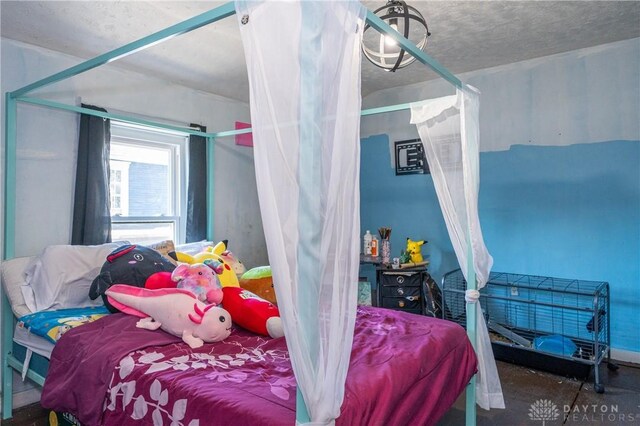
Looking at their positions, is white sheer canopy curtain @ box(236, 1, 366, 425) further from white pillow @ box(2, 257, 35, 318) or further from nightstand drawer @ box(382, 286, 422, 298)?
nightstand drawer @ box(382, 286, 422, 298)

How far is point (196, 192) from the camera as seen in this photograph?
141 inches

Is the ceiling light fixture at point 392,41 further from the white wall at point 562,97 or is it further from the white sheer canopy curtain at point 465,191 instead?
the white wall at point 562,97

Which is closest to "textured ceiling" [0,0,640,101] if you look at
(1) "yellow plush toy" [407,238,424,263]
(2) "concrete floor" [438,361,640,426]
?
(1) "yellow plush toy" [407,238,424,263]

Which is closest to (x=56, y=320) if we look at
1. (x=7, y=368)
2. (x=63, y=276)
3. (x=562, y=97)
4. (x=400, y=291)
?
(x=63, y=276)

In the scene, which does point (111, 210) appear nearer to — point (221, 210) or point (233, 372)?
point (221, 210)

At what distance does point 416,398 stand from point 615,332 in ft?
8.09

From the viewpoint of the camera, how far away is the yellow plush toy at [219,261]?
2543 mm

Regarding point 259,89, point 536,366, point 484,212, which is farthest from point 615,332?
point 259,89

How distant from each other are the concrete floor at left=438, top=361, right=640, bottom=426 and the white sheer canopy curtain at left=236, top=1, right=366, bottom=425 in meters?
1.59

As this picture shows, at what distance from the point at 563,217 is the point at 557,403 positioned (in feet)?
4.97

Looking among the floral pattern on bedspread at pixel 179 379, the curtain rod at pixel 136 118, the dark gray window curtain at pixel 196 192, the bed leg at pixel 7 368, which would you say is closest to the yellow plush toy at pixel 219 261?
the dark gray window curtain at pixel 196 192

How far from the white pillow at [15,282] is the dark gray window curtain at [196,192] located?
1.30 m

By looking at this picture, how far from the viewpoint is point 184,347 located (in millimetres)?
1811

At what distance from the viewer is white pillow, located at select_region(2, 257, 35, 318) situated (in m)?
2.29
